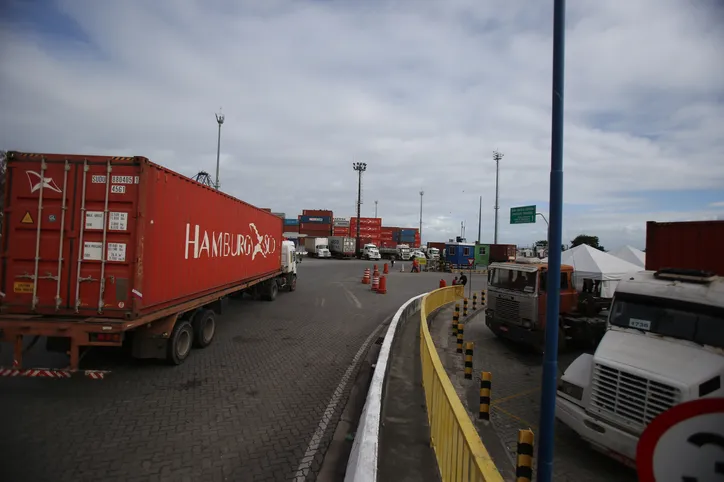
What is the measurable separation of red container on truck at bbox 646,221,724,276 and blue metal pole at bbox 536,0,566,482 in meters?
6.54

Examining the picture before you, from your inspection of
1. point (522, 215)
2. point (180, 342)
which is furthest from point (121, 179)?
point (522, 215)

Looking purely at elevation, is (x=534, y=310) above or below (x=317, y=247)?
below

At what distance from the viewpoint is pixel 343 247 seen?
186 feet

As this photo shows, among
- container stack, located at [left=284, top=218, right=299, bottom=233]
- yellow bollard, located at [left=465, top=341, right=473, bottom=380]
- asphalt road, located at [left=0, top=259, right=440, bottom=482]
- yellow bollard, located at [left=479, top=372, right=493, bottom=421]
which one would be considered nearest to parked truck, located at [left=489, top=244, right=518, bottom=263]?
asphalt road, located at [left=0, top=259, right=440, bottom=482]

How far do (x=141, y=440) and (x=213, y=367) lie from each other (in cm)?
281

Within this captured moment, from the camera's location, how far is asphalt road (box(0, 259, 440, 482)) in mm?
4027

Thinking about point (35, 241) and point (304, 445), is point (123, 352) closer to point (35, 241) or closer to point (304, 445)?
point (35, 241)

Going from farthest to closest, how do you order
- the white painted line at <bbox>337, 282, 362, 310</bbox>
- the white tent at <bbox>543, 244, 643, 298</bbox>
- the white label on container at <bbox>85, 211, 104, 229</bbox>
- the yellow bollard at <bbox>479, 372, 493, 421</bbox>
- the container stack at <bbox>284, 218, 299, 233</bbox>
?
the container stack at <bbox>284, 218, 299, 233</bbox>, the white tent at <bbox>543, 244, 643, 298</bbox>, the white painted line at <bbox>337, 282, 362, 310</bbox>, the white label on container at <bbox>85, 211, 104, 229</bbox>, the yellow bollard at <bbox>479, 372, 493, 421</bbox>

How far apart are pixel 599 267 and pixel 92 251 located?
1750 centimetres

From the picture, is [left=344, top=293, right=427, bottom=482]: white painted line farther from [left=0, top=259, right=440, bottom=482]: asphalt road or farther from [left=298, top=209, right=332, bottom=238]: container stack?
[left=298, top=209, right=332, bottom=238]: container stack

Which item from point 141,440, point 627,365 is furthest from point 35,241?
point 627,365

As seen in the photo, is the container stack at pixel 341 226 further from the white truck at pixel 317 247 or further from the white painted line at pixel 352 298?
the white painted line at pixel 352 298

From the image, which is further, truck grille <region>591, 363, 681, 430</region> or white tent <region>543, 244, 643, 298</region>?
white tent <region>543, 244, 643, 298</region>

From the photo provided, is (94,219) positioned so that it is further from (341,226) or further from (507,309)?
(341,226)
